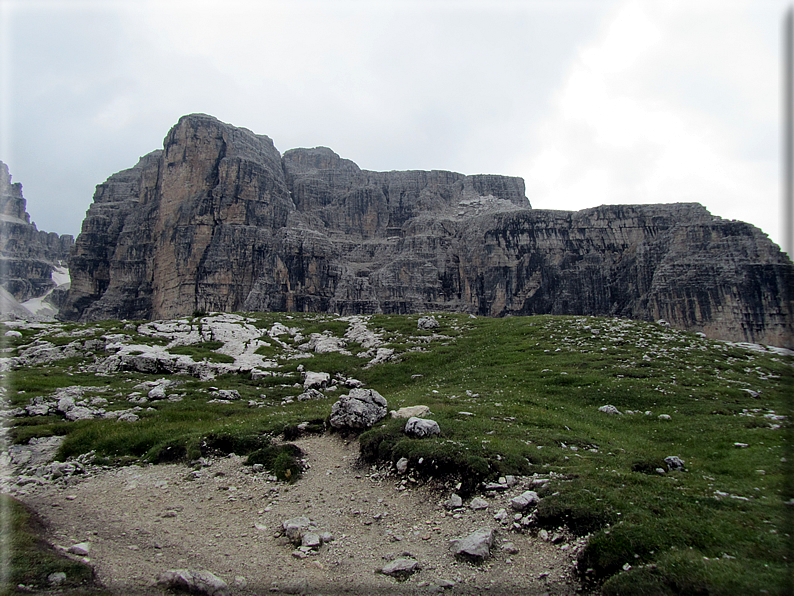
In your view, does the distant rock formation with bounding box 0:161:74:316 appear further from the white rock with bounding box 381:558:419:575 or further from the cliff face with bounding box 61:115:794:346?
the white rock with bounding box 381:558:419:575

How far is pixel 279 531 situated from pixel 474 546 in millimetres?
4494

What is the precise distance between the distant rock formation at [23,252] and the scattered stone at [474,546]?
185 meters

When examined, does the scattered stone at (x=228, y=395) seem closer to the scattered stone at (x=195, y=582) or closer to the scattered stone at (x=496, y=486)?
the scattered stone at (x=195, y=582)

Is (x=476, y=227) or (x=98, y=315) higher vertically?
(x=476, y=227)

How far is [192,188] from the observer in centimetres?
10662

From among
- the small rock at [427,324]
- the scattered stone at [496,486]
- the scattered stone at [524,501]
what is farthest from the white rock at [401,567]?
the small rock at [427,324]

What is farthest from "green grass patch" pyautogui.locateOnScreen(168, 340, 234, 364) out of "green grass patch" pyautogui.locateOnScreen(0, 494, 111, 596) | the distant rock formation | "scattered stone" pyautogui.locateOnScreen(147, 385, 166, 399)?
the distant rock formation

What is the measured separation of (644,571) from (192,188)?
118390mm

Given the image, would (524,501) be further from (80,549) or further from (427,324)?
(427,324)

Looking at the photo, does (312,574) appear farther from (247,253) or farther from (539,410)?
(247,253)

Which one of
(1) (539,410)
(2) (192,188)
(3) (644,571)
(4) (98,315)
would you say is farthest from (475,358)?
(4) (98,315)

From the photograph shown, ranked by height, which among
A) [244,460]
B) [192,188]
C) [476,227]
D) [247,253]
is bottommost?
[244,460]

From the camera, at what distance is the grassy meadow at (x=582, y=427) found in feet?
25.0

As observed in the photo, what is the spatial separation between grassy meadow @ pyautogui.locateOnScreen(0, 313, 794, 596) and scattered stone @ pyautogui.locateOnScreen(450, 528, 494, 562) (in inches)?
48.6
